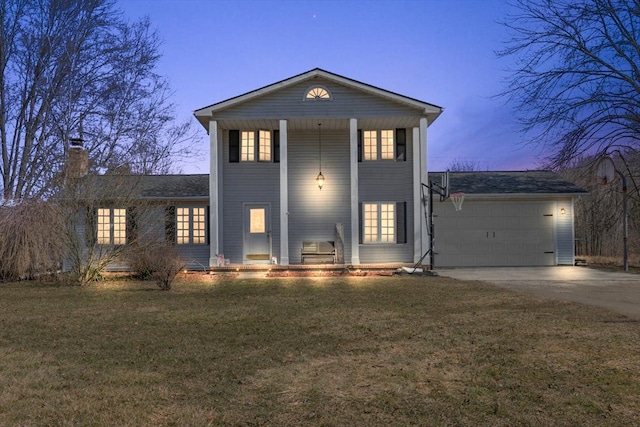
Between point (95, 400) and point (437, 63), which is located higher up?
point (437, 63)

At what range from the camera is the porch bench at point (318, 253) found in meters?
15.6

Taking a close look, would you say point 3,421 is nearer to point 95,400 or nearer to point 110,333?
point 95,400

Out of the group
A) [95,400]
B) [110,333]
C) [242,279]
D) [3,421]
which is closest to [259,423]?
[95,400]

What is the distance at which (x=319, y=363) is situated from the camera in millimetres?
4863

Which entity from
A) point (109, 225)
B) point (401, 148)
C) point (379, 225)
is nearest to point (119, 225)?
point (109, 225)

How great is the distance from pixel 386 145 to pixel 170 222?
8210 mm

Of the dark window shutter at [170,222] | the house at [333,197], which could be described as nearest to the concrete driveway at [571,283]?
the house at [333,197]

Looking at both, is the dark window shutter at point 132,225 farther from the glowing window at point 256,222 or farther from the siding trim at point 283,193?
the siding trim at point 283,193

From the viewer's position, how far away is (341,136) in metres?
16.5

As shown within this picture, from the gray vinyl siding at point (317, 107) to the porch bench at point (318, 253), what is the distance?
4.46 metres

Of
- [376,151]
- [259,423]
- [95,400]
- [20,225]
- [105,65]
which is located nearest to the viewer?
[259,423]

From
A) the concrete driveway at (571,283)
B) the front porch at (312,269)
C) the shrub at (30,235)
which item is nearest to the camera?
the concrete driveway at (571,283)

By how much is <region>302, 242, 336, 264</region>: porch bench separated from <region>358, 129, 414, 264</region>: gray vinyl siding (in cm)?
110

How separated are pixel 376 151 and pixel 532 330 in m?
10.9
